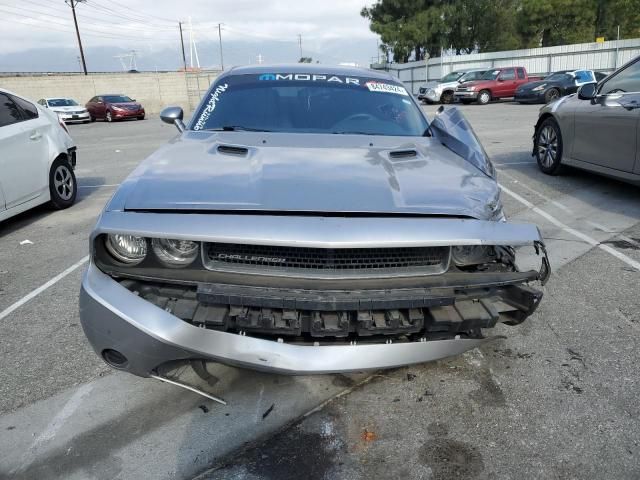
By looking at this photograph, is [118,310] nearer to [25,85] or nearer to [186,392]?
[186,392]

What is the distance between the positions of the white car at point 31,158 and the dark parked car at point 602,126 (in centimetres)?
649

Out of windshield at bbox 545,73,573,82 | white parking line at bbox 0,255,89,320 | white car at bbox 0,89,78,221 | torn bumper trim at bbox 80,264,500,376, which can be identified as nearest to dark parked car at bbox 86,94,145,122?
windshield at bbox 545,73,573,82

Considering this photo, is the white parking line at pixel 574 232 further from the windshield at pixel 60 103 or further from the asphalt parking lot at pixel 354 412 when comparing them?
the windshield at pixel 60 103

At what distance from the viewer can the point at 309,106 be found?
3713mm

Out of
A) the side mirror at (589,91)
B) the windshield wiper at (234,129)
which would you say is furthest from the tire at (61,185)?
the side mirror at (589,91)

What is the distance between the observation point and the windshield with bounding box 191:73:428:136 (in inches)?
140

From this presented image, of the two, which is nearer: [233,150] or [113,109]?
[233,150]

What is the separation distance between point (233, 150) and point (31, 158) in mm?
4295

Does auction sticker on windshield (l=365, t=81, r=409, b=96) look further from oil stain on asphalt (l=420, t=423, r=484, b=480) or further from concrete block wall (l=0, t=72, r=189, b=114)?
concrete block wall (l=0, t=72, r=189, b=114)

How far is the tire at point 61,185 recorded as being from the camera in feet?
21.6

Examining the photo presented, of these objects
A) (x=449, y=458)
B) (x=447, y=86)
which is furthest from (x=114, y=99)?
(x=449, y=458)

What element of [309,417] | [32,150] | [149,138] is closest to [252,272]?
[309,417]

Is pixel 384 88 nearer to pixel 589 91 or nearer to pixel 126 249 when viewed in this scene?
pixel 126 249

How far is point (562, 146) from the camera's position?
719cm
